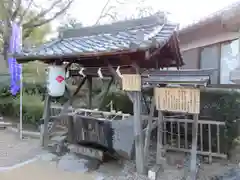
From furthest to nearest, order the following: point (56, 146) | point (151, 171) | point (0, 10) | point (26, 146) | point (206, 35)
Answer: point (0, 10)
point (206, 35)
point (26, 146)
point (56, 146)
point (151, 171)

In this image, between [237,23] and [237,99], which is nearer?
[237,23]

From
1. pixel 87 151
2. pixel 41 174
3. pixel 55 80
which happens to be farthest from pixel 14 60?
→ pixel 41 174

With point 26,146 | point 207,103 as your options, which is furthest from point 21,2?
point 207,103

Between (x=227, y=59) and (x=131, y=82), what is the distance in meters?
5.22

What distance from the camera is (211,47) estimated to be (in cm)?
975

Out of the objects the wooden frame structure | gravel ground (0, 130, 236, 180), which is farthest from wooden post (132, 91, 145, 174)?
gravel ground (0, 130, 236, 180)

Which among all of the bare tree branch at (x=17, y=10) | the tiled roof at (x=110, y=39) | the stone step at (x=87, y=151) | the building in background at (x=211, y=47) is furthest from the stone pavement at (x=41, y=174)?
the bare tree branch at (x=17, y=10)

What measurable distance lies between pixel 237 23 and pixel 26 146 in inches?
279

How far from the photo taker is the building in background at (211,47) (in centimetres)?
903

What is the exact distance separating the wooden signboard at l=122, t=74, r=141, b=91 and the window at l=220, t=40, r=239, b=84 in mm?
4878

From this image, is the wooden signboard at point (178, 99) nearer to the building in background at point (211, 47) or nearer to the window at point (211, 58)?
the building in background at point (211, 47)

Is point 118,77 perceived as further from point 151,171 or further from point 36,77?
point 36,77

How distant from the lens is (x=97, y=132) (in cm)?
647

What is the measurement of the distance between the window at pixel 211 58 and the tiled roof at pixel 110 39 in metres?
4.12
